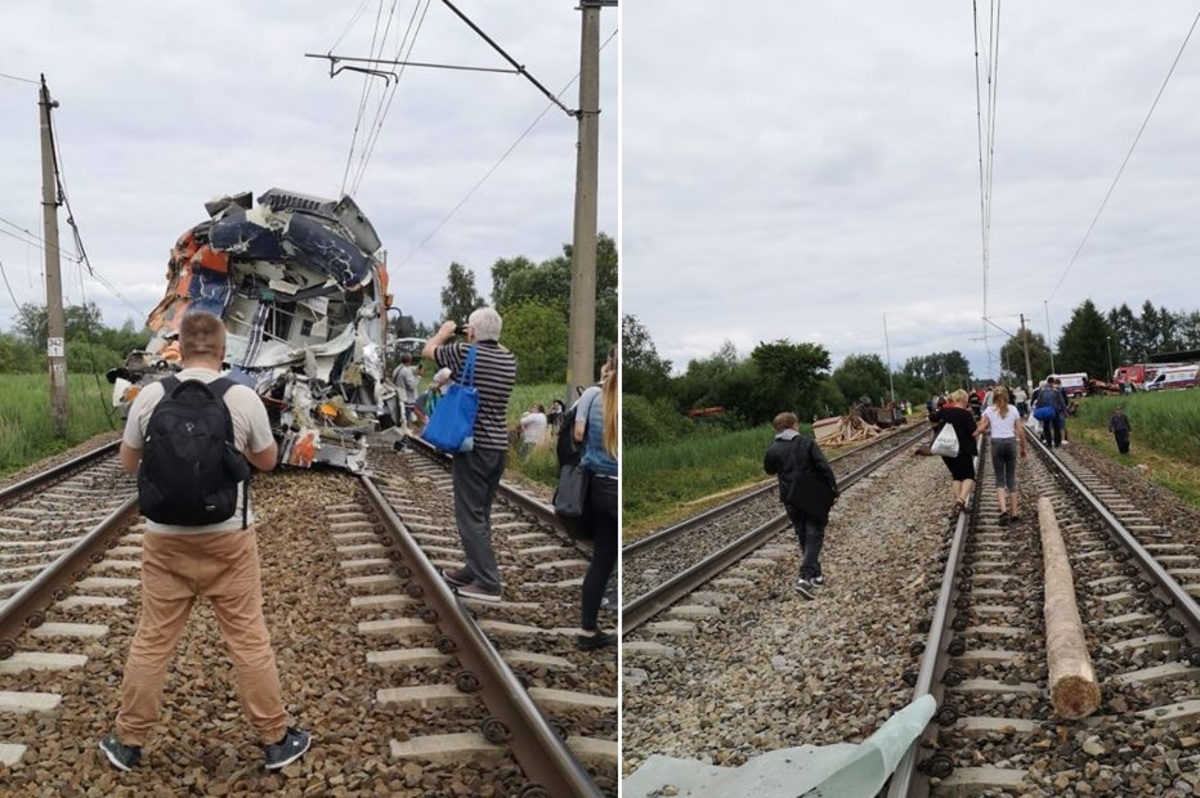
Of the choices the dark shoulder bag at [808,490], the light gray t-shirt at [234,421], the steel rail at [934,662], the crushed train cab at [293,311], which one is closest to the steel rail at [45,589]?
the light gray t-shirt at [234,421]

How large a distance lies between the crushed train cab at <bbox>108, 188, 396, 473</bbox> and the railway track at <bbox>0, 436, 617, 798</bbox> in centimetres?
358

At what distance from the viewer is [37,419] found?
18.3 meters

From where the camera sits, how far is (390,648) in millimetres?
5168

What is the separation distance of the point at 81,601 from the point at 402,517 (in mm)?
3426

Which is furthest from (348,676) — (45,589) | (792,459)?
(792,459)

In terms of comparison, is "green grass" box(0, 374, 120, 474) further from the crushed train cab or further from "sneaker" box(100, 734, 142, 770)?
"sneaker" box(100, 734, 142, 770)

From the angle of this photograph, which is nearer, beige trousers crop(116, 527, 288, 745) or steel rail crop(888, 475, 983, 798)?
beige trousers crop(116, 527, 288, 745)

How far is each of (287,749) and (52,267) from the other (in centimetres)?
1567

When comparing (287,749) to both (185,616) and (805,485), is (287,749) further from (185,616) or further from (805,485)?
(805,485)

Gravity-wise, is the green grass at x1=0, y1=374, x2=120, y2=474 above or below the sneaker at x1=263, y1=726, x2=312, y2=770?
above

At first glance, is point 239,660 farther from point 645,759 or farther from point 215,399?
point 645,759

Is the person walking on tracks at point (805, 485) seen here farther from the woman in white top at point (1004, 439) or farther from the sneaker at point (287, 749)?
the sneaker at point (287, 749)

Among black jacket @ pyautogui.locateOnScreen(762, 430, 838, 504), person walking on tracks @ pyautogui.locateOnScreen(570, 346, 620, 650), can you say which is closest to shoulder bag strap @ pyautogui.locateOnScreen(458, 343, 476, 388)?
person walking on tracks @ pyautogui.locateOnScreen(570, 346, 620, 650)

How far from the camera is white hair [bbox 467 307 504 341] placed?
5.54 m
